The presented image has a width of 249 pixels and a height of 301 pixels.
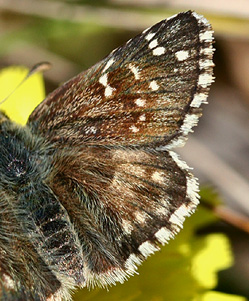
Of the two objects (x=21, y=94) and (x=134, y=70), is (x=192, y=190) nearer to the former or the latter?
(x=134, y=70)

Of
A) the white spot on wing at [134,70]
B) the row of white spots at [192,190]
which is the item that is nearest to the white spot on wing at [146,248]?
the row of white spots at [192,190]

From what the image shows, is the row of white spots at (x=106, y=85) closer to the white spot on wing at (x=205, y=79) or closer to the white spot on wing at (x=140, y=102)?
the white spot on wing at (x=140, y=102)

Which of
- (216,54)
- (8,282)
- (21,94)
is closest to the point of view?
(8,282)

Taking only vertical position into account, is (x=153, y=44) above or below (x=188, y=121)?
above

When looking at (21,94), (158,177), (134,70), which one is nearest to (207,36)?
(134,70)

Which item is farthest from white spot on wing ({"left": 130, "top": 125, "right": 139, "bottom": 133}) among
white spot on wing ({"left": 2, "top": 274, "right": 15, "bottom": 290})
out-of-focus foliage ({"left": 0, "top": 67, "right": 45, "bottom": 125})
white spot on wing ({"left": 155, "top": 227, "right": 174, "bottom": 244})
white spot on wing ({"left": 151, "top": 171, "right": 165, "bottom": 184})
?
out-of-focus foliage ({"left": 0, "top": 67, "right": 45, "bottom": 125})

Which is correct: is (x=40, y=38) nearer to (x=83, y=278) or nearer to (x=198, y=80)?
(x=198, y=80)
